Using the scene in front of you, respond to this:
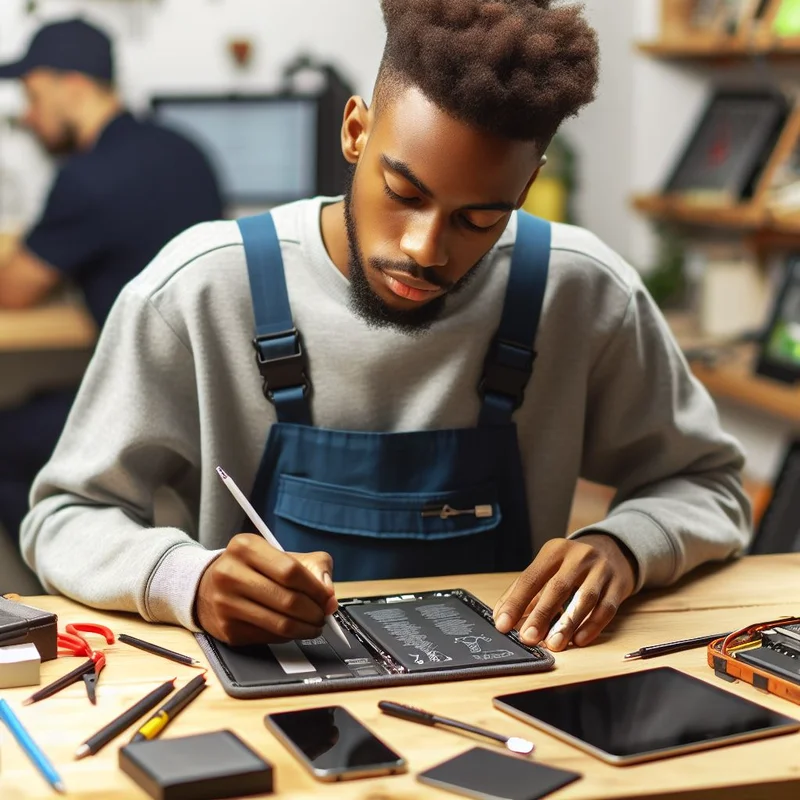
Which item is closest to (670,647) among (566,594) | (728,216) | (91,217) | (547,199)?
(566,594)

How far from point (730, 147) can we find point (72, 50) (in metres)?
1.88

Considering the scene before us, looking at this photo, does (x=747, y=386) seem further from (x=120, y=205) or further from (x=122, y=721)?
(x=122, y=721)

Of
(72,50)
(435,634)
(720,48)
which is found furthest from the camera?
(72,50)

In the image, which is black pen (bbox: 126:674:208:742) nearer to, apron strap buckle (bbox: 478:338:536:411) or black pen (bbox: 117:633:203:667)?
black pen (bbox: 117:633:203:667)

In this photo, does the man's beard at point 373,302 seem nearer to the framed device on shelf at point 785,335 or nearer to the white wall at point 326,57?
the framed device on shelf at point 785,335

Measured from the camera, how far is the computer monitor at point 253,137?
3.91 metres

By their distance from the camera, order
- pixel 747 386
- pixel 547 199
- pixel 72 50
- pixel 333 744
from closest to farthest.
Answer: pixel 333 744 → pixel 747 386 → pixel 72 50 → pixel 547 199

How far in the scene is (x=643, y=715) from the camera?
972mm

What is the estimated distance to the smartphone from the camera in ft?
2.84

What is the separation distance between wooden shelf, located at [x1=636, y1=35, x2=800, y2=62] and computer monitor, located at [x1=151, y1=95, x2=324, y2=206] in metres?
1.05

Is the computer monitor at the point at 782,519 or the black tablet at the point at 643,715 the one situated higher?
the black tablet at the point at 643,715

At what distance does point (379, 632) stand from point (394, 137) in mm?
472

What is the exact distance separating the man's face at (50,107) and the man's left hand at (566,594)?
2.85 metres

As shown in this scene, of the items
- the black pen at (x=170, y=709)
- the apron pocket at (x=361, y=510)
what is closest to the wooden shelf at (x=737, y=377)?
the apron pocket at (x=361, y=510)
